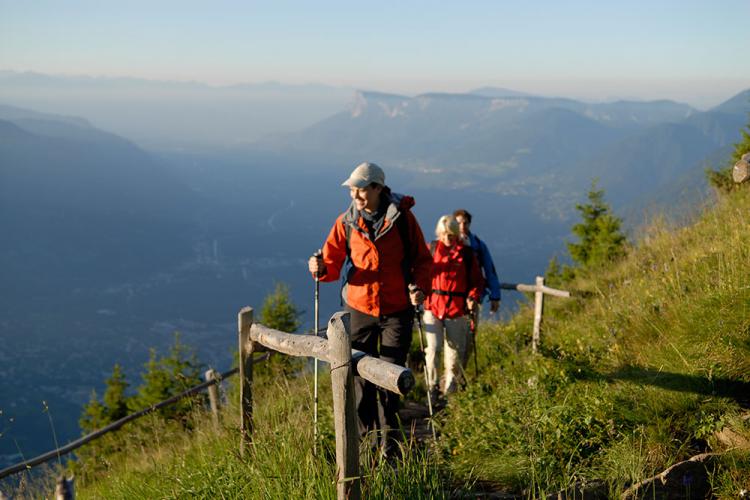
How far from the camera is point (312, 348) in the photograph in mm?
3555

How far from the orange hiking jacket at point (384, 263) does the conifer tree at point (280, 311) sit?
2284 cm

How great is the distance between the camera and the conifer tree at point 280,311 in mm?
27672

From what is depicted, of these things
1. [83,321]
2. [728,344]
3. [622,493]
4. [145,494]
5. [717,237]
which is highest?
[717,237]

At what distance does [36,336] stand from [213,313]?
48140 mm

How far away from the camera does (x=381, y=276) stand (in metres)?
4.97

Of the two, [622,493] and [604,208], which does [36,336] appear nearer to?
[604,208]

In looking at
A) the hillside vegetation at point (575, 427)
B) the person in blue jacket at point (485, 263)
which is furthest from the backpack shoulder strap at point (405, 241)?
the person in blue jacket at point (485, 263)

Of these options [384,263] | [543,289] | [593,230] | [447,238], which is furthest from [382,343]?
[593,230]

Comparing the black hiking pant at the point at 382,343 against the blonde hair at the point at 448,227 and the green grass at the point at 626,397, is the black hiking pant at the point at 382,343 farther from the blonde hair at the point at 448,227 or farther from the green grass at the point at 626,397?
the blonde hair at the point at 448,227

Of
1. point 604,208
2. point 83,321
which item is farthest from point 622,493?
point 83,321

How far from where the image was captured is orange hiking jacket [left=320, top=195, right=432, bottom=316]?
4934 mm

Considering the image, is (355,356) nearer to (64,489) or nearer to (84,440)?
(64,489)

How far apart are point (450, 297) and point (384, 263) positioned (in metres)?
2.01

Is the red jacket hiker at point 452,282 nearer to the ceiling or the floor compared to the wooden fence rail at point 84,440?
nearer to the ceiling
